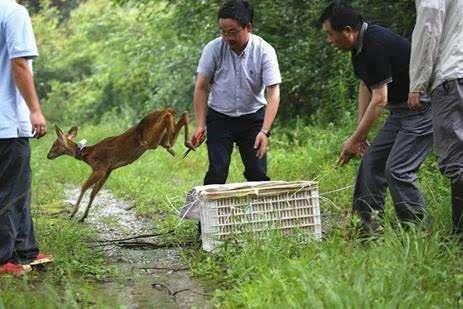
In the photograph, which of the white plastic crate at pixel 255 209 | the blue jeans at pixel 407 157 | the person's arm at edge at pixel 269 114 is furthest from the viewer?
the person's arm at edge at pixel 269 114

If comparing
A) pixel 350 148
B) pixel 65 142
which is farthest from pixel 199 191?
pixel 65 142

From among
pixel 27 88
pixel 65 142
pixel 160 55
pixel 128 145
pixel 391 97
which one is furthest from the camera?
pixel 160 55

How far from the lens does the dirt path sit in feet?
14.8

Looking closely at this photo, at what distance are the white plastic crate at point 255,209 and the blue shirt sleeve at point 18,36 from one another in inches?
63.9

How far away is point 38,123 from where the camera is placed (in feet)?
16.0

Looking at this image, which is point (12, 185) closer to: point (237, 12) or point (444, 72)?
point (237, 12)

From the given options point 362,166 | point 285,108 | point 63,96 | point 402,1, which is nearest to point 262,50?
point 362,166

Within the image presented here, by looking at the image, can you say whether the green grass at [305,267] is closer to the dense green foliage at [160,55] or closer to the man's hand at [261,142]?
the man's hand at [261,142]

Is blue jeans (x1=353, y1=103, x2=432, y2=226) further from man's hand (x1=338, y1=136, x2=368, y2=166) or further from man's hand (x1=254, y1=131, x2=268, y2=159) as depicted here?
man's hand (x1=254, y1=131, x2=268, y2=159)

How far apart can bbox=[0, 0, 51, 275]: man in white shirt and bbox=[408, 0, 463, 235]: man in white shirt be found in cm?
256

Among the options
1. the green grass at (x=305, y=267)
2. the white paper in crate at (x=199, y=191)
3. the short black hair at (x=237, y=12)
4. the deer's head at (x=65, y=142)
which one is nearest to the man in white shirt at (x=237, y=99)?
the short black hair at (x=237, y=12)

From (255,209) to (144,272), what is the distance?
954 millimetres

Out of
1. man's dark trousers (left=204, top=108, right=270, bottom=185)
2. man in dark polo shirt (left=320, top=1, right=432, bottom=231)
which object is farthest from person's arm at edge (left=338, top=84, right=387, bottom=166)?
man's dark trousers (left=204, top=108, right=270, bottom=185)

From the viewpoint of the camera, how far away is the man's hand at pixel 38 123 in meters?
4.89
